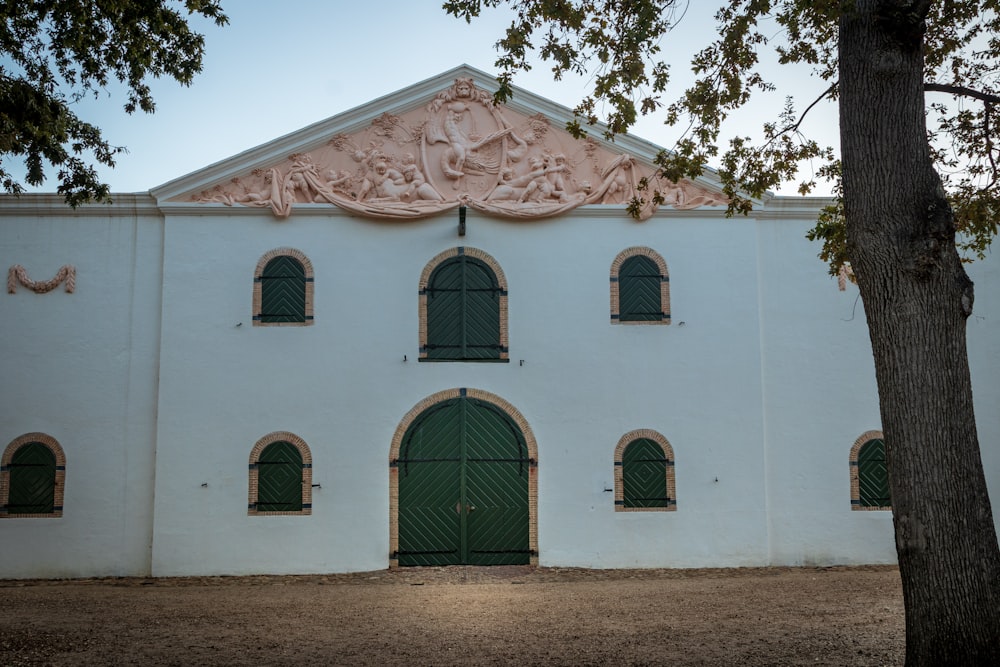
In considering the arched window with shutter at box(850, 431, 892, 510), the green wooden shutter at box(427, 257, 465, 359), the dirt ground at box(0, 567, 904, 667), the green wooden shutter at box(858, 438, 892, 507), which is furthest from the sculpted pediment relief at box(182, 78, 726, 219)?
the dirt ground at box(0, 567, 904, 667)

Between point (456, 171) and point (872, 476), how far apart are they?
8000 millimetres

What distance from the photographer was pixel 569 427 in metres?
14.2

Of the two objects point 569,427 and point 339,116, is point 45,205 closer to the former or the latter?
point 339,116

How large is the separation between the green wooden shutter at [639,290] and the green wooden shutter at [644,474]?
A: 1.95m

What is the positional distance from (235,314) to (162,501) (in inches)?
117

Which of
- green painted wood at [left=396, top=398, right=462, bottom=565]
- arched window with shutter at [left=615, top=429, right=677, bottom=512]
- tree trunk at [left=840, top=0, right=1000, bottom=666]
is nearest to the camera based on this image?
tree trunk at [left=840, top=0, right=1000, bottom=666]

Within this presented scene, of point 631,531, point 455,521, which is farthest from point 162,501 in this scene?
point 631,531

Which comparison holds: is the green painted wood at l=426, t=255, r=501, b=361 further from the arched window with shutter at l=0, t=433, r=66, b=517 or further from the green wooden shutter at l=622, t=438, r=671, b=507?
the arched window with shutter at l=0, t=433, r=66, b=517

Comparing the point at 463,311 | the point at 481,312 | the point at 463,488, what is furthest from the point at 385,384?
the point at 463,488

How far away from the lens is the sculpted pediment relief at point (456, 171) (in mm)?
14523

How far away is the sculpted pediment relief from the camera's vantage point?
14.5 m

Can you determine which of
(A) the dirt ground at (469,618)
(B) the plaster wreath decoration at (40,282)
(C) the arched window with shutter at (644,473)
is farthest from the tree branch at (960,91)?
(B) the plaster wreath decoration at (40,282)

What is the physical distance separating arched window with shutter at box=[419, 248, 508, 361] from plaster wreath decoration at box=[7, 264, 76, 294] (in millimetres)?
5380

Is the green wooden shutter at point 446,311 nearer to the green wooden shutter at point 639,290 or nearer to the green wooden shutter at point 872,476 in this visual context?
the green wooden shutter at point 639,290
